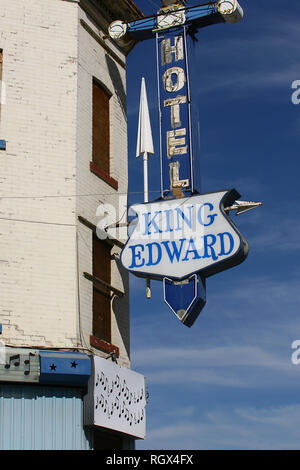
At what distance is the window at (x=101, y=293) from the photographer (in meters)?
19.4

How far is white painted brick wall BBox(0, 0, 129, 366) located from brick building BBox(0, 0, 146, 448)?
2 cm

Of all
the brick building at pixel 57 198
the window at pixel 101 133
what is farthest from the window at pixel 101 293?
the window at pixel 101 133

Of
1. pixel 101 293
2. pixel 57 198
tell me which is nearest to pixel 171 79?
pixel 57 198

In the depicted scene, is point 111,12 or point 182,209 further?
point 111,12

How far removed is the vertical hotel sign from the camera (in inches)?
770

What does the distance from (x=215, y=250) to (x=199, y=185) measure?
220 centimetres

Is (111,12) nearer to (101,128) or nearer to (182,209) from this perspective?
(101,128)

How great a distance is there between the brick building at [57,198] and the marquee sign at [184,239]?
4.54 ft

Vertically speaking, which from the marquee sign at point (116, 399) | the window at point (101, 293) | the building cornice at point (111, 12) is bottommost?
the marquee sign at point (116, 399)

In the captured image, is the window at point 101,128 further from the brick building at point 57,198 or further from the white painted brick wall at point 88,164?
the white painted brick wall at point 88,164

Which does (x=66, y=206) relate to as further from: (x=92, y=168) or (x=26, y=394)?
(x=26, y=394)

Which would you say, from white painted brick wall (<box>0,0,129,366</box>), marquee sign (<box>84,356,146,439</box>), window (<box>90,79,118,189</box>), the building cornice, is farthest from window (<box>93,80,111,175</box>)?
marquee sign (<box>84,356,146,439</box>)

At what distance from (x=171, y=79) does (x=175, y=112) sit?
0.97 metres

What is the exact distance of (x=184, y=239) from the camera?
1848cm
